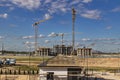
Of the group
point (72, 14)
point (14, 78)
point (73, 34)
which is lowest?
point (14, 78)

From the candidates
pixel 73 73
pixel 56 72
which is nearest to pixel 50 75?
pixel 56 72

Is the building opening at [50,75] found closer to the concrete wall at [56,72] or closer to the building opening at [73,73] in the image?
the concrete wall at [56,72]

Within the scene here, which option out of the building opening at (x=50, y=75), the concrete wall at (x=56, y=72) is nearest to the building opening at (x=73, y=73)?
the concrete wall at (x=56, y=72)

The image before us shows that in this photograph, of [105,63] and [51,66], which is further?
[105,63]

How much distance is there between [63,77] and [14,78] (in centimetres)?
1672

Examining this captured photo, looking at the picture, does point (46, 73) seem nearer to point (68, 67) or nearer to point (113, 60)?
point (68, 67)

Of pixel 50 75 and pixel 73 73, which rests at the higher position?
pixel 73 73

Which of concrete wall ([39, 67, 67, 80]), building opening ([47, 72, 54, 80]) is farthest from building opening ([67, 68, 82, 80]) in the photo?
building opening ([47, 72, 54, 80])

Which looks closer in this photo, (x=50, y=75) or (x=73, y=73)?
(x=50, y=75)

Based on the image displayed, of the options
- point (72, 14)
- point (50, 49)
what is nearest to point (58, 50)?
point (50, 49)

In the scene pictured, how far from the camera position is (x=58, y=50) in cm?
18350

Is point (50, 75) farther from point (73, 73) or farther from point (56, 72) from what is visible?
point (73, 73)

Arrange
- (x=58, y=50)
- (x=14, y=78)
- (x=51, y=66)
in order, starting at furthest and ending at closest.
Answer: (x=58, y=50)
(x=14, y=78)
(x=51, y=66)

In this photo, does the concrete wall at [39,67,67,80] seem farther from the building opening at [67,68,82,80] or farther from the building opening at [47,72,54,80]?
the building opening at [67,68,82,80]
